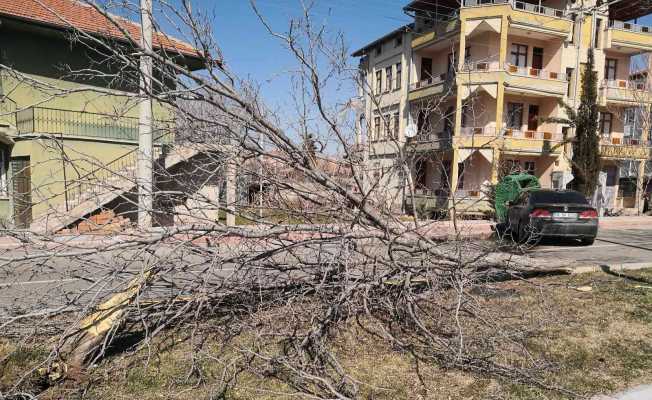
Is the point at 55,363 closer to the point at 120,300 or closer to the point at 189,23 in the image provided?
the point at 120,300

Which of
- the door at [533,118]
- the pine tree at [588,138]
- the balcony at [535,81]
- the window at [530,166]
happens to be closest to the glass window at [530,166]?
the window at [530,166]

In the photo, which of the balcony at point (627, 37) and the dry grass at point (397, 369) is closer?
the dry grass at point (397, 369)

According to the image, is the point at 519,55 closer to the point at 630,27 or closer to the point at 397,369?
the point at 630,27

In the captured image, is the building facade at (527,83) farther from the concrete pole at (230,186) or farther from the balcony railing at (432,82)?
the concrete pole at (230,186)

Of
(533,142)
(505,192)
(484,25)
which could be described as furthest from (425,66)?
(505,192)

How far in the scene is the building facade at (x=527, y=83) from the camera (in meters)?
21.6

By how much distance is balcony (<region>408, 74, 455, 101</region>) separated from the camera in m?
22.7

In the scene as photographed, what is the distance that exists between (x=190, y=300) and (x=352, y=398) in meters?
1.77

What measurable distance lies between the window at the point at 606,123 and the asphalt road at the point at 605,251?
49.7ft

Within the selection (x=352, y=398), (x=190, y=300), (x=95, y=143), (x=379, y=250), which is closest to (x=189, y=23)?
(x=190, y=300)

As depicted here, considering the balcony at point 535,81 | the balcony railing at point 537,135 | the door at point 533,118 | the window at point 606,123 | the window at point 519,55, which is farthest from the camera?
the window at point 606,123

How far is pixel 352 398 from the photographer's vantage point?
3.21m

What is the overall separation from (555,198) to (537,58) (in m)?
16.2

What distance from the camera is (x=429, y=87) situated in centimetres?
2383
